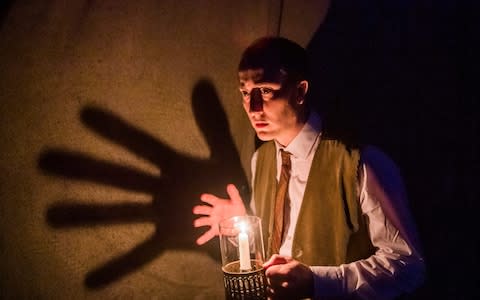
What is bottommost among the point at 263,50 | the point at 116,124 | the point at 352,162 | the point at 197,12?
the point at 352,162

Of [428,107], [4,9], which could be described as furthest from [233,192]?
[4,9]

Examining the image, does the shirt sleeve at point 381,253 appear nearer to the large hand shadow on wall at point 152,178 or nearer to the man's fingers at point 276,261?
the man's fingers at point 276,261

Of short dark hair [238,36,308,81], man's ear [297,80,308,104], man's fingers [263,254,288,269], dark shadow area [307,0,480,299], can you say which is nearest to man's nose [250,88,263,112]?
short dark hair [238,36,308,81]

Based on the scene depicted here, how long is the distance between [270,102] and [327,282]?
3.56 ft

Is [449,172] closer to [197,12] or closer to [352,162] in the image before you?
[352,162]

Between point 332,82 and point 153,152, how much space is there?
4.80 ft

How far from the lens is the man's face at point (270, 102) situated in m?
2.24

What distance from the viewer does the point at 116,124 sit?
7.49 feet

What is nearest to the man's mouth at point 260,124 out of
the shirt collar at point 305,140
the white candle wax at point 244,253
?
the shirt collar at point 305,140

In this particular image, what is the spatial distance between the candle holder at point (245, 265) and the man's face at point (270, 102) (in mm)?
652

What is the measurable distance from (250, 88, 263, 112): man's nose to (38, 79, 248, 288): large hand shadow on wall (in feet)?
1.72

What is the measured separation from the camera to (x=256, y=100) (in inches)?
88.7

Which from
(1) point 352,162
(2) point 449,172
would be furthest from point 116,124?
(2) point 449,172

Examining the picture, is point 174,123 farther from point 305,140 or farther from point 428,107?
point 428,107
